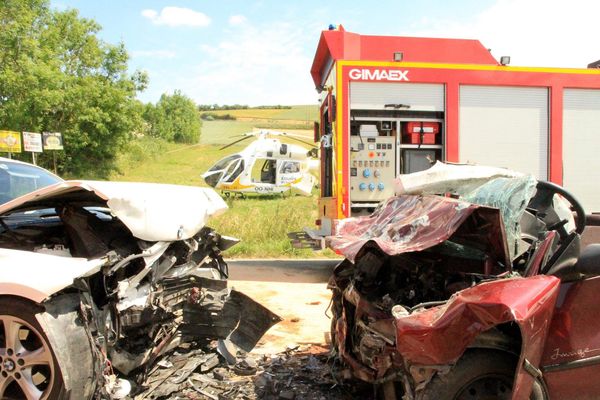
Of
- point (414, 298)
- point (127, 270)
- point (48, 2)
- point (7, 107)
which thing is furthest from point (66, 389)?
point (48, 2)

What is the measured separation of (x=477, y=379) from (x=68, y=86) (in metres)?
30.3

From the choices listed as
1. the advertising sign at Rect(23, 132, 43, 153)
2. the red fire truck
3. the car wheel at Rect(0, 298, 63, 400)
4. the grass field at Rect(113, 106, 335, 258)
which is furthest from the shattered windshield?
the advertising sign at Rect(23, 132, 43, 153)

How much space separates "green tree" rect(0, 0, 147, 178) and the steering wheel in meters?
27.8

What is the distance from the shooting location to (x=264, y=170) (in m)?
24.2

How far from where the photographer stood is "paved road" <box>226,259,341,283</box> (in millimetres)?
7949

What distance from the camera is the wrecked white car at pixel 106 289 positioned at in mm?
2816

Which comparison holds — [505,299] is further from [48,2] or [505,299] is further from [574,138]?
[48,2]

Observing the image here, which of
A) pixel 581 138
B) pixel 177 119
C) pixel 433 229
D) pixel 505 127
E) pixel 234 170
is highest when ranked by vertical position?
pixel 177 119

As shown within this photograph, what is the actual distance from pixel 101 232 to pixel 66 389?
133cm

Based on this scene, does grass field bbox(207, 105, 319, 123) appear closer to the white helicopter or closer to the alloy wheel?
the white helicopter

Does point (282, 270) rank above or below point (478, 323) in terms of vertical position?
below

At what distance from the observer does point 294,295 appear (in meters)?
6.82

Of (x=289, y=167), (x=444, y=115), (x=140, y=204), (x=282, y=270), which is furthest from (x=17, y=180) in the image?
(x=289, y=167)

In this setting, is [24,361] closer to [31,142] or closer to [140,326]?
[140,326]
